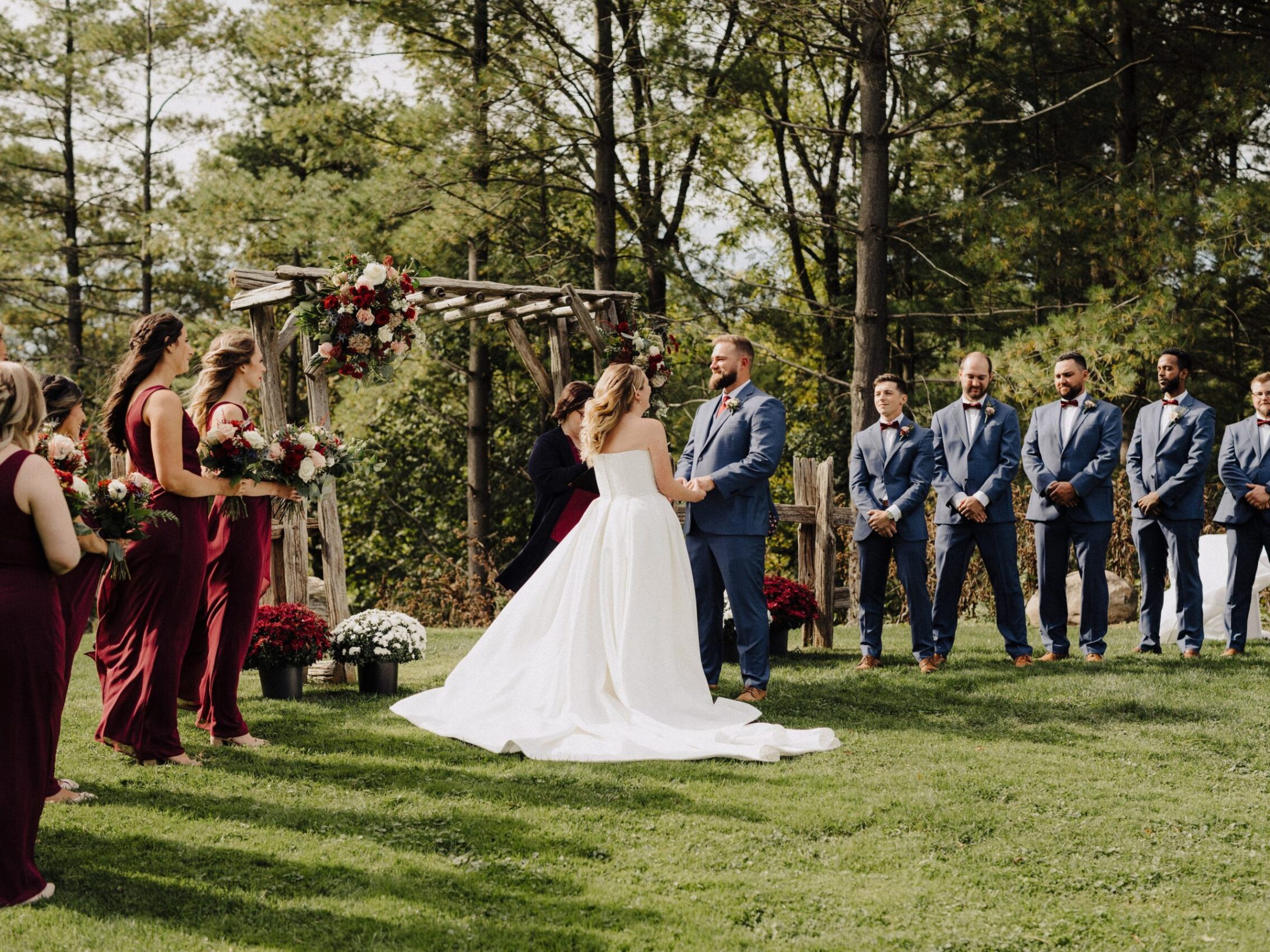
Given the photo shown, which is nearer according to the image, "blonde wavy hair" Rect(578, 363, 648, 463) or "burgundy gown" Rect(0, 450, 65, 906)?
"burgundy gown" Rect(0, 450, 65, 906)

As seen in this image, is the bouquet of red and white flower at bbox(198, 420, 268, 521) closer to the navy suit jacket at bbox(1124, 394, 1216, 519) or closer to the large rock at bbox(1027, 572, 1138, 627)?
the navy suit jacket at bbox(1124, 394, 1216, 519)

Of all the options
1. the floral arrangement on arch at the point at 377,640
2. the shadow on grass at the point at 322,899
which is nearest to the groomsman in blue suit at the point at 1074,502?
the floral arrangement on arch at the point at 377,640

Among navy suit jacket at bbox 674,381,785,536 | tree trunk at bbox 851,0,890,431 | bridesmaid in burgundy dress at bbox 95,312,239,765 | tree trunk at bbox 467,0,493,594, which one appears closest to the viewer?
bridesmaid in burgundy dress at bbox 95,312,239,765

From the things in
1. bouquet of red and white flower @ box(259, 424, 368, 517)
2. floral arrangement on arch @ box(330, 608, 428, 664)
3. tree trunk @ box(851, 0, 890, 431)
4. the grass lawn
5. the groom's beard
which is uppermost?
tree trunk @ box(851, 0, 890, 431)

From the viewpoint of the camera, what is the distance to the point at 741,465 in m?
7.48

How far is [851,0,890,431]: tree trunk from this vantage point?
1414cm

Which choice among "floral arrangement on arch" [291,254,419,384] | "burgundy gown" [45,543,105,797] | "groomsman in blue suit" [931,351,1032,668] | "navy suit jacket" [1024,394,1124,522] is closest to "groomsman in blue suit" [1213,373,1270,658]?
"navy suit jacket" [1024,394,1124,522]

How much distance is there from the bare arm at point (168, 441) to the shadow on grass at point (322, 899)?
1742 millimetres

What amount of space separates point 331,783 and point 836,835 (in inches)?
94.7

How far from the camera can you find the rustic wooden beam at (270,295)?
7.98 metres

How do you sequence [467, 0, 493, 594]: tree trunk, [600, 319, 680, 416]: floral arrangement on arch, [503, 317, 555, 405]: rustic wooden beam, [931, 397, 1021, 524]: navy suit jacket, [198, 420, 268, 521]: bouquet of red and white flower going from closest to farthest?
[198, 420, 268, 521]: bouquet of red and white flower < [931, 397, 1021, 524]: navy suit jacket < [600, 319, 680, 416]: floral arrangement on arch < [503, 317, 555, 405]: rustic wooden beam < [467, 0, 493, 594]: tree trunk

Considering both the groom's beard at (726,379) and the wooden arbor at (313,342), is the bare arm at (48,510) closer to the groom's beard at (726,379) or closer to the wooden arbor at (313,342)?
the wooden arbor at (313,342)

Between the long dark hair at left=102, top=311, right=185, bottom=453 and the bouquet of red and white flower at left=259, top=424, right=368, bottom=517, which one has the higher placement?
the long dark hair at left=102, top=311, right=185, bottom=453

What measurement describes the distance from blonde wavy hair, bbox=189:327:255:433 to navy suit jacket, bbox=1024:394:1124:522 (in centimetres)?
567
